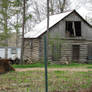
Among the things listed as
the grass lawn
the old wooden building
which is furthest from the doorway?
the grass lawn

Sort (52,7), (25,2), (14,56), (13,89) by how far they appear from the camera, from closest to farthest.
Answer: (13,89) < (25,2) < (14,56) < (52,7)

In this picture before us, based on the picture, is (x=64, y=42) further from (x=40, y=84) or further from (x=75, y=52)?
(x=40, y=84)

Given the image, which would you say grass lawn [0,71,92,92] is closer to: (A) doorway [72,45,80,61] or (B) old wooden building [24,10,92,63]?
(B) old wooden building [24,10,92,63]

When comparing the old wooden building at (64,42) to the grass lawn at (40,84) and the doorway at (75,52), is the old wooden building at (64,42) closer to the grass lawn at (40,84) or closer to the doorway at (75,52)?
the doorway at (75,52)

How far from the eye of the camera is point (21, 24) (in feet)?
69.1

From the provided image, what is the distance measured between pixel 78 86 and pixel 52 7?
26.3 meters

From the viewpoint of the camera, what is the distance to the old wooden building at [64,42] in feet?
72.8

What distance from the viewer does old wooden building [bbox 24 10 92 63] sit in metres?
22.2

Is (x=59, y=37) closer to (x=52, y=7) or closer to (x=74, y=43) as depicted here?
(x=74, y=43)

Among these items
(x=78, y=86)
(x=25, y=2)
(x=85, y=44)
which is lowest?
(x=78, y=86)

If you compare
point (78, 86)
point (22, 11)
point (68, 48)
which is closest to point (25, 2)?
point (22, 11)

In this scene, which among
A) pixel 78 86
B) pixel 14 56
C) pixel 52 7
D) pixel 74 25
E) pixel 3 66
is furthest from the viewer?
pixel 52 7

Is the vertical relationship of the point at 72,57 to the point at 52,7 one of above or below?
below

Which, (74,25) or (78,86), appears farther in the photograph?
(74,25)
